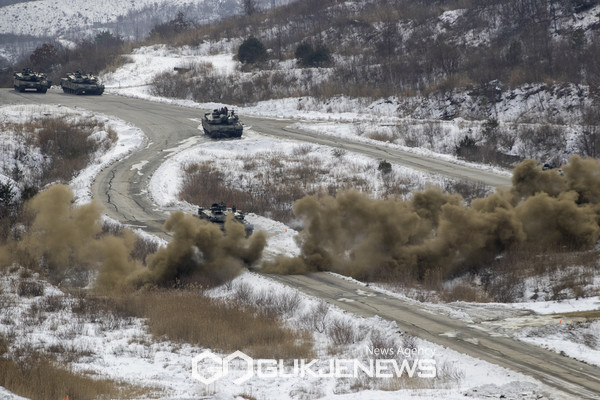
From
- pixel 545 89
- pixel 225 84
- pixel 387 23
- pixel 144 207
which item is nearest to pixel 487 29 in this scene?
pixel 387 23

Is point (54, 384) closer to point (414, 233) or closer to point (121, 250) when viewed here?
point (121, 250)

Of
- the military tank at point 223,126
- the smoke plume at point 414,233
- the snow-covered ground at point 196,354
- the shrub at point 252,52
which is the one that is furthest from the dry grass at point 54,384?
the shrub at point 252,52

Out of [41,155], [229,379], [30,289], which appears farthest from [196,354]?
[41,155]

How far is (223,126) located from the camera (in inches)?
1978

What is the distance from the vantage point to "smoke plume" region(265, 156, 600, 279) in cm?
2558

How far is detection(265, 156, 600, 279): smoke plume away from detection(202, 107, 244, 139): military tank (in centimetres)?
2499

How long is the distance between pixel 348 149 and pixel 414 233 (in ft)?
67.8

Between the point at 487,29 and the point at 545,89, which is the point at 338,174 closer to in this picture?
the point at 545,89

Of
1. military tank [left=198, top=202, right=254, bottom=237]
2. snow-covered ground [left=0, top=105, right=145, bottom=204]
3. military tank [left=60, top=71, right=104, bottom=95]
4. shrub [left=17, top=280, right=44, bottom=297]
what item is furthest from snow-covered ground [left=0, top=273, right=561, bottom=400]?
military tank [left=60, top=71, right=104, bottom=95]

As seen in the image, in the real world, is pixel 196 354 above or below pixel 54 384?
below

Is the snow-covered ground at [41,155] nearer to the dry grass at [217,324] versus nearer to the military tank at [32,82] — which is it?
the military tank at [32,82]

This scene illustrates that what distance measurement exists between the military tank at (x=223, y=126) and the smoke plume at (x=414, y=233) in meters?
25.0

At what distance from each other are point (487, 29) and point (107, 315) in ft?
187

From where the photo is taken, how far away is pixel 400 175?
41.2 meters
